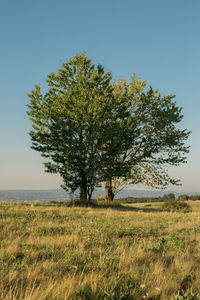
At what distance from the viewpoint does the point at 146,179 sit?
91.4 feet

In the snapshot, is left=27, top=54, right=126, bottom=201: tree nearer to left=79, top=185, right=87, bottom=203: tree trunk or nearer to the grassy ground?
left=79, top=185, right=87, bottom=203: tree trunk

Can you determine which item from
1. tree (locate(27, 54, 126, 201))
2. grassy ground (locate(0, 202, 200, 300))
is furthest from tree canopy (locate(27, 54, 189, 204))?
grassy ground (locate(0, 202, 200, 300))

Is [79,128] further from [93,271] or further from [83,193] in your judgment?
[93,271]

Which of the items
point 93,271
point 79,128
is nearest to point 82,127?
point 79,128

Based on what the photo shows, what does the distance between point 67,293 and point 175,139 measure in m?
25.0

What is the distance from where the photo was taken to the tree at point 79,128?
65.1 ft

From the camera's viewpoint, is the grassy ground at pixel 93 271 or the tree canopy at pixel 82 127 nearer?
the grassy ground at pixel 93 271

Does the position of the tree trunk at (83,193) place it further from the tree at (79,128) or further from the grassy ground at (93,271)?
the grassy ground at (93,271)

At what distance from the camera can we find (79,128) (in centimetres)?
2055

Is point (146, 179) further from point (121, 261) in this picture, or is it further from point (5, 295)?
point (5, 295)

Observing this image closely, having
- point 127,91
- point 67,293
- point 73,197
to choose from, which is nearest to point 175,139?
point 127,91

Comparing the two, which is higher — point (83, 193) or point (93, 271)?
point (83, 193)

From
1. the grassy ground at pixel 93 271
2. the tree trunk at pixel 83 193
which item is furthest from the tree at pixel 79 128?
the grassy ground at pixel 93 271

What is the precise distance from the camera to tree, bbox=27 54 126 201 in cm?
1984
